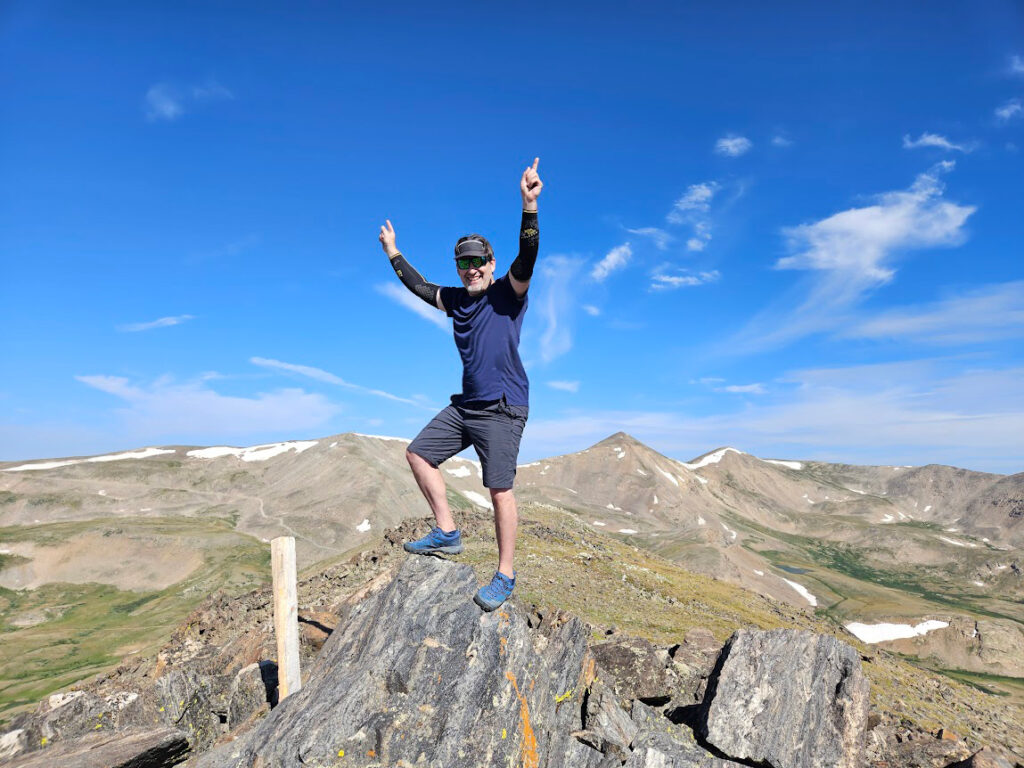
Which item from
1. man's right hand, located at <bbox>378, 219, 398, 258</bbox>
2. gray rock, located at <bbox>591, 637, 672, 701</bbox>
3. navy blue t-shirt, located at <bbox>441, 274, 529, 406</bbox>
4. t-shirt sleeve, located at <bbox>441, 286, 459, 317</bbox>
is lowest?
gray rock, located at <bbox>591, 637, 672, 701</bbox>

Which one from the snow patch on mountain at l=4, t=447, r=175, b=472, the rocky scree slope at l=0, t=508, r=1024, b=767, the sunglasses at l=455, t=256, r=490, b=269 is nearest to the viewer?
the sunglasses at l=455, t=256, r=490, b=269

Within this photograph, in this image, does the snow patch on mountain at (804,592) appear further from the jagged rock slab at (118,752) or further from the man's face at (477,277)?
the man's face at (477,277)

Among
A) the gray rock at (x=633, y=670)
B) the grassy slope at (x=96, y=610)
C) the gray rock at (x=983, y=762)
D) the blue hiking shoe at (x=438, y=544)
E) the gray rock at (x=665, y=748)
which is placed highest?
the blue hiking shoe at (x=438, y=544)

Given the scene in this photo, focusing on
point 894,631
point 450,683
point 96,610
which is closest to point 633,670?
point 450,683

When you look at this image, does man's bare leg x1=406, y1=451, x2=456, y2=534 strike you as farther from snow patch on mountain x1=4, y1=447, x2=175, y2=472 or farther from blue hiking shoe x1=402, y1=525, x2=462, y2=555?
snow patch on mountain x1=4, y1=447, x2=175, y2=472

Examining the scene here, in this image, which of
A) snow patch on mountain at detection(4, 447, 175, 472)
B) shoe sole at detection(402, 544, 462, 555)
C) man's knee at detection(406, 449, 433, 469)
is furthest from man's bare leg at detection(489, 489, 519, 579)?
Answer: snow patch on mountain at detection(4, 447, 175, 472)

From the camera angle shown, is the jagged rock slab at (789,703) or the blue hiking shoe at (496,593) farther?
the jagged rock slab at (789,703)

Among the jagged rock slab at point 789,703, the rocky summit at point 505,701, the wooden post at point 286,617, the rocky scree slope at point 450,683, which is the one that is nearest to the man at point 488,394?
the rocky summit at point 505,701

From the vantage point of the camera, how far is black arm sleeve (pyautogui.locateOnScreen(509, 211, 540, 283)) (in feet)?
24.5

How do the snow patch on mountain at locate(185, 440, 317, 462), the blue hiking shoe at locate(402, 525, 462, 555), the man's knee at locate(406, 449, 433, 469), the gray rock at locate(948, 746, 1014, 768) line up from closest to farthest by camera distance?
the man's knee at locate(406, 449, 433, 469), the blue hiking shoe at locate(402, 525, 462, 555), the gray rock at locate(948, 746, 1014, 768), the snow patch on mountain at locate(185, 440, 317, 462)

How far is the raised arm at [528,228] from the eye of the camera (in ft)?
24.1

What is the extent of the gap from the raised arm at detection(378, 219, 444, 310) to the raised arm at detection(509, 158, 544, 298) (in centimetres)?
187

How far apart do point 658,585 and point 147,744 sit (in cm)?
2791

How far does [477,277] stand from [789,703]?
34.3ft
